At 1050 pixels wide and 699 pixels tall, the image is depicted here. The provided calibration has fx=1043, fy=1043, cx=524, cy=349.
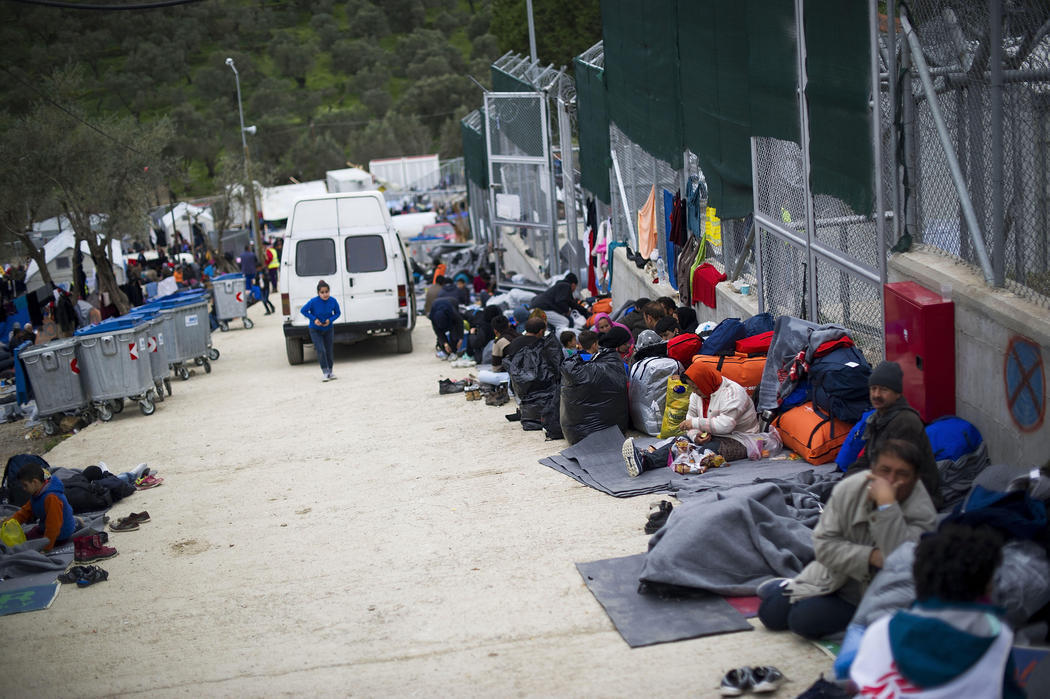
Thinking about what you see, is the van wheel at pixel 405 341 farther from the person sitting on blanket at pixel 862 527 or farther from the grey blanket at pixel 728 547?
the person sitting on blanket at pixel 862 527

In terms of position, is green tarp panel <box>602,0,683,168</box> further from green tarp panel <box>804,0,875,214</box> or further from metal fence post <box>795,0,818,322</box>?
green tarp panel <box>804,0,875,214</box>

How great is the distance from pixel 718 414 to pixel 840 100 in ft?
8.12

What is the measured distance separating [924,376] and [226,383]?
12.5 m

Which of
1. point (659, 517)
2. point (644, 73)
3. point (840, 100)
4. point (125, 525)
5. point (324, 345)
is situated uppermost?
point (644, 73)

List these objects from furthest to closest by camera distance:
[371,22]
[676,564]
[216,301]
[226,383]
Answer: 1. [371,22]
2. [216,301]
3. [226,383]
4. [676,564]

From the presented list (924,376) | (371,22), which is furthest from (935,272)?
(371,22)

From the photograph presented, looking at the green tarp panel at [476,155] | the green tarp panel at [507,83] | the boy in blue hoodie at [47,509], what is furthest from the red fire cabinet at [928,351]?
the green tarp panel at [476,155]

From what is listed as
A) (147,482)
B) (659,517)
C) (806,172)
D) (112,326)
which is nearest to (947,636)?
(659,517)

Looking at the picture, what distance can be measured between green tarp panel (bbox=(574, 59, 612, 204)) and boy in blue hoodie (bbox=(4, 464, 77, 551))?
10.9 meters

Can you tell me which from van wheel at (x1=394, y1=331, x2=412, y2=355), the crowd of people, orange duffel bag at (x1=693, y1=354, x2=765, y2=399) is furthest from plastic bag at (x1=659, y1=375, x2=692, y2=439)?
van wheel at (x1=394, y1=331, x2=412, y2=355)

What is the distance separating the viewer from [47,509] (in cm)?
775

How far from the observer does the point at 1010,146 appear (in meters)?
5.82

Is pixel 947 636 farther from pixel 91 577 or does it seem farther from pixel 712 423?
pixel 91 577

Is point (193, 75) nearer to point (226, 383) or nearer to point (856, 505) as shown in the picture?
point (226, 383)
